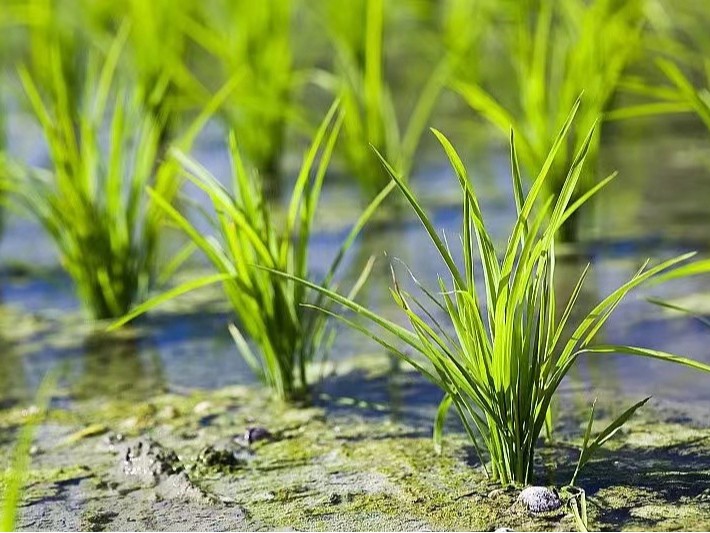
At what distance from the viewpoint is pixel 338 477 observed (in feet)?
6.04

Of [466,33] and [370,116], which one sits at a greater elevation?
[466,33]

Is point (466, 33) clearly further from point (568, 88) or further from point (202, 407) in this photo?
point (202, 407)

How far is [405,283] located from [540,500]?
4.17 feet

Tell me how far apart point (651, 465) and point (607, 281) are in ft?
3.36

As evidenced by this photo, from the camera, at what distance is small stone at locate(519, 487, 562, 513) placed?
162 cm

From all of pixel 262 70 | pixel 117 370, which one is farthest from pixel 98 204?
pixel 262 70

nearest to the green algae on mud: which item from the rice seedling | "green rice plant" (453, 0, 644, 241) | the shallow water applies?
the shallow water

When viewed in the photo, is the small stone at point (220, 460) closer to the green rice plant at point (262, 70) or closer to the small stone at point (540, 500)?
the small stone at point (540, 500)

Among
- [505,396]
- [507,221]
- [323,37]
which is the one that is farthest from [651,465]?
[323,37]

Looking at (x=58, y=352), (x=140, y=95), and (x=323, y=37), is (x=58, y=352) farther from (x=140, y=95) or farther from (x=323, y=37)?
(x=323, y=37)

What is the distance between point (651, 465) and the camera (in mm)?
1783

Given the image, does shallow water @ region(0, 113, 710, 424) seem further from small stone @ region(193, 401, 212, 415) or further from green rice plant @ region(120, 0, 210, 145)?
green rice plant @ region(120, 0, 210, 145)

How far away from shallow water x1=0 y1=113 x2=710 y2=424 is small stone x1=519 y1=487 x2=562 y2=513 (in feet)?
1.61

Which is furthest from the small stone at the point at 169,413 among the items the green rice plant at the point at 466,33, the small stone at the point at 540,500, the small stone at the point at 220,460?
the green rice plant at the point at 466,33
